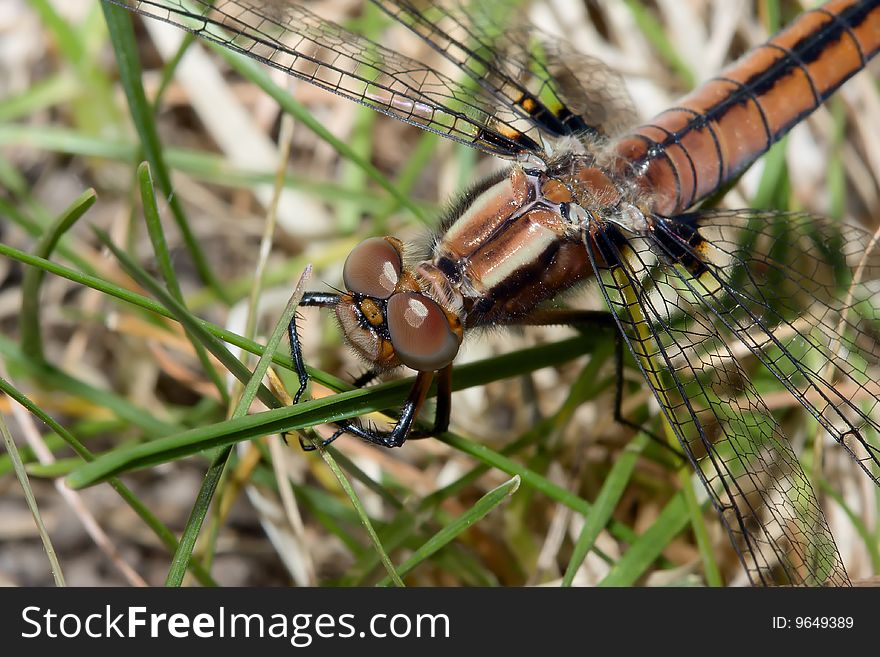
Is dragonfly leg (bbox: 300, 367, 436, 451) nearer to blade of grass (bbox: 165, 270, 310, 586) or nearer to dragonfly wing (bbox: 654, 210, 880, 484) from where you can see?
blade of grass (bbox: 165, 270, 310, 586)

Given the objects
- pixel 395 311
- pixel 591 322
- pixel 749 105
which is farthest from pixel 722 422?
pixel 749 105

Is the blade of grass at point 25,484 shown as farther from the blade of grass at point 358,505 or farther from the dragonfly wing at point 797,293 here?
the dragonfly wing at point 797,293

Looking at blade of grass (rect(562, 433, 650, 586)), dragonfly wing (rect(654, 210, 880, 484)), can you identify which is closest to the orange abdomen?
dragonfly wing (rect(654, 210, 880, 484))

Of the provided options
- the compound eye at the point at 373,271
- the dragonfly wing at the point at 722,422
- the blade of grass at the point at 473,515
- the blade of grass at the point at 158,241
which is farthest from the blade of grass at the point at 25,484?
the dragonfly wing at the point at 722,422

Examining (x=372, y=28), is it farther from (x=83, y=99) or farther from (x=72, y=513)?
(x=72, y=513)
